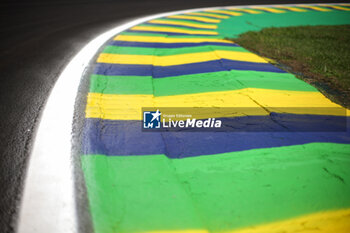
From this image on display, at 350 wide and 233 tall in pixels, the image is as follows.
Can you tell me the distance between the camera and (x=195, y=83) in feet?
12.1

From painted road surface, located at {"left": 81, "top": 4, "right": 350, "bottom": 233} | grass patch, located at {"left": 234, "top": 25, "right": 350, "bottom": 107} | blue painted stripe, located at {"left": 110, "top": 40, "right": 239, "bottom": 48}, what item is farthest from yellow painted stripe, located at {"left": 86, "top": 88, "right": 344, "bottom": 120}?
blue painted stripe, located at {"left": 110, "top": 40, "right": 239, "bottom": 48}

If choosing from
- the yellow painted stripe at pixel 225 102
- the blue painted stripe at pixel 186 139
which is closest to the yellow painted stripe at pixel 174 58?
the yellow painted stripe at pixel 225 102

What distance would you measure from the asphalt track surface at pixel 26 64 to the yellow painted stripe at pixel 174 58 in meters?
0.85

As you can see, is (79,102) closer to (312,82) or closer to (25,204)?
(25,204)

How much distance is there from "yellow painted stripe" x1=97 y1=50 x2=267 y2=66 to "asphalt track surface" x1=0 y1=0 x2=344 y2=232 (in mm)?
846

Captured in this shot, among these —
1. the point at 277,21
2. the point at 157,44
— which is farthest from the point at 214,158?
the point at 277,21

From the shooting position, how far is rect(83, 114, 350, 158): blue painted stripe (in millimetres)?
2227

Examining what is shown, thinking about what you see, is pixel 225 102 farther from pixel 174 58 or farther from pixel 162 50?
pixel 162 50

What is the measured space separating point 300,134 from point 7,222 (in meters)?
2.63

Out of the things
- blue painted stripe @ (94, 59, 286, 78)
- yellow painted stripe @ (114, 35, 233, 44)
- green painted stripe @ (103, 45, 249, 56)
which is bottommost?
blue painted stripe @ (94, 59, 286, 78)

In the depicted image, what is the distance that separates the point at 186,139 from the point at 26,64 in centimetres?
349

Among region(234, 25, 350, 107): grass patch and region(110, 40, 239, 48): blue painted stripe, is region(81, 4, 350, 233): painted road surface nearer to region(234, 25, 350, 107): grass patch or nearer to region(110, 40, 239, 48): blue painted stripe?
region(234, 25, 350, 107): grass patch

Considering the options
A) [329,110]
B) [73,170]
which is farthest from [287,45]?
[73,170]

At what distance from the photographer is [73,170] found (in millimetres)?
1936
